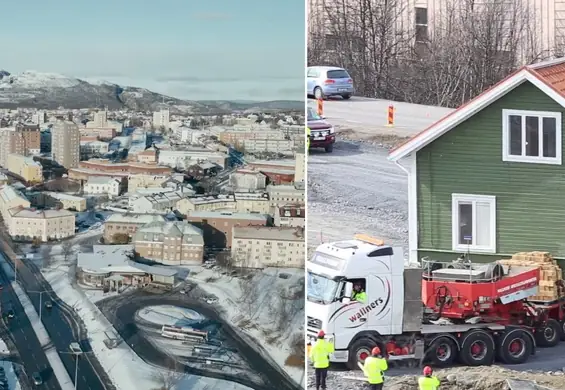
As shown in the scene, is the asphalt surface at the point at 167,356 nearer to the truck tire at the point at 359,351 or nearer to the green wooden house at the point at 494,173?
the truck tire at the point at 359,351

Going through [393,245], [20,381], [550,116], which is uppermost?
[550,116]

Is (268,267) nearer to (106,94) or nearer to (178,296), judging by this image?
(178,296)

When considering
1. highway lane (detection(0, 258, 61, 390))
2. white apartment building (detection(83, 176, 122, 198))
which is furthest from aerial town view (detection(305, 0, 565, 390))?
highway lane (detection(0, 258, 61, 390))

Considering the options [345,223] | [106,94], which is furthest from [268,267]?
[106,94]

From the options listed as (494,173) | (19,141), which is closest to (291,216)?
(494,173)

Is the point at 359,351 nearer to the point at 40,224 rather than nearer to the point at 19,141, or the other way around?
the point at 40,224

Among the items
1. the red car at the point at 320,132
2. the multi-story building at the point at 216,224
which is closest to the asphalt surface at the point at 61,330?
the multi-story building at the point at 216,224
